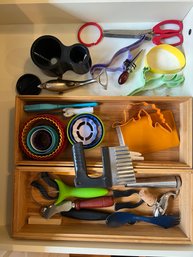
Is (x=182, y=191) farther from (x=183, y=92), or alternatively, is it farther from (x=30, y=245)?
(x=30, y=245)

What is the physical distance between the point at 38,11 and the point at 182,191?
2.15 ft

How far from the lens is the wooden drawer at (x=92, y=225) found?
2.72 feet

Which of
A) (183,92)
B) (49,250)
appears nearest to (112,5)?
(183,92)

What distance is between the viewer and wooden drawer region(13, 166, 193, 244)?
2.72 feet

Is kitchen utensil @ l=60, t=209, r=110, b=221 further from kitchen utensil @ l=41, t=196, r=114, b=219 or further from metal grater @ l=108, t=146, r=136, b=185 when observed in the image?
metal grater @ l=108, t=146, r=136, b=185

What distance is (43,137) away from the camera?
0.90 metres

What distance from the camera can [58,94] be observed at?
36.4 inches

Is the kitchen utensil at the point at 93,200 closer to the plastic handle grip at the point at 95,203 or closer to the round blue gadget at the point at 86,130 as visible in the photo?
the plastic handle grip at the point at 95,203

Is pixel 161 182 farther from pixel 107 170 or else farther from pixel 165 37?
pixel 165 37

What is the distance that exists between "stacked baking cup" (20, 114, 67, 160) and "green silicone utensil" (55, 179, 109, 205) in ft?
0.34

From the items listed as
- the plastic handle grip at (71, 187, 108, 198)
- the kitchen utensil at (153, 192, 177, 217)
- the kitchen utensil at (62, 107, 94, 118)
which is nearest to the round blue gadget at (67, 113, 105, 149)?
the kitchen utensil at (62, 107, 94, 118)

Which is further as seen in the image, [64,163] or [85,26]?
[85,26]

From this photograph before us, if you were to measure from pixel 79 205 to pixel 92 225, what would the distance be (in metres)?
0.07

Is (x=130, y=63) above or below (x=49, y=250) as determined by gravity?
above
